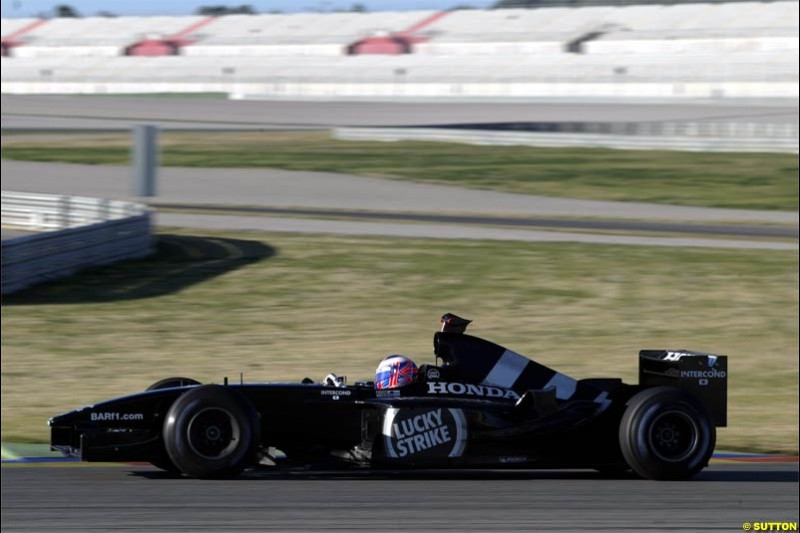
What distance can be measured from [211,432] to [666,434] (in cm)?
242

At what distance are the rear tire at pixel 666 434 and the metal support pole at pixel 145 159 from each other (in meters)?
21.1

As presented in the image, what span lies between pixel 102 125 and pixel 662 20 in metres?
35.5

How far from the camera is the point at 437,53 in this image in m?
74.0

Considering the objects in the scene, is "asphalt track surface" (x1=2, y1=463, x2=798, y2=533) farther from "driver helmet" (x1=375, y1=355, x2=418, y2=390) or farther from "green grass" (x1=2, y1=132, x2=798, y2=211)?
"green grass" (x1=2, y1=132, x2=798, y2=211)

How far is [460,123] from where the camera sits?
4600 centimetres

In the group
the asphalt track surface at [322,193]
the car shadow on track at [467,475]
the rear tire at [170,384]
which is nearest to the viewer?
the car shadow on track at [467,475]

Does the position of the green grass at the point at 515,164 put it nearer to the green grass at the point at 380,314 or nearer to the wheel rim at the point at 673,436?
the green grass at the point at 380,314

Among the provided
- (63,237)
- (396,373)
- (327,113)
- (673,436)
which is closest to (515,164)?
(63,237)

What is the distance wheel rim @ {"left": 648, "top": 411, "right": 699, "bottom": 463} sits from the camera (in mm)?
7008

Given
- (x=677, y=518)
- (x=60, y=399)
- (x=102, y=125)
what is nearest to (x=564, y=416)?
(x=677, y=518)

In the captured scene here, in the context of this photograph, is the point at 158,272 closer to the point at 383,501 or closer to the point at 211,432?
the point at 211,432

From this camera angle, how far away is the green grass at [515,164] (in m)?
28.4

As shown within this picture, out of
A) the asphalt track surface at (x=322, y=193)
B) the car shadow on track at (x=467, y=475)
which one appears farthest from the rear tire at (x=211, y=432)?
the asphalt track surface at (x=322, y=193)

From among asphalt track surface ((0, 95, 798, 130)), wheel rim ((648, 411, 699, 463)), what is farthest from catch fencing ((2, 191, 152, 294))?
asphalt track surface ((0, 95, 798, 130))
